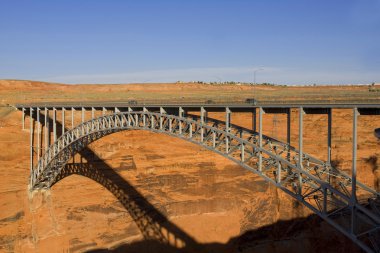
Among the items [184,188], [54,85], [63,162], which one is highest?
[54,85]

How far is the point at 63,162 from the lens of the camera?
91.4ft

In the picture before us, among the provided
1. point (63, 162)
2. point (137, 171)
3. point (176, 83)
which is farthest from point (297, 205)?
point (176, 83)

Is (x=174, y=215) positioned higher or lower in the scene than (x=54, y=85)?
lower

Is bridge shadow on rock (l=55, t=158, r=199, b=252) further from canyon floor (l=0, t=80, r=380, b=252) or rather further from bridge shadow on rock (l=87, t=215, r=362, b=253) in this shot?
bridge shadow on rock (l=87, t=215, r=362, b=253)

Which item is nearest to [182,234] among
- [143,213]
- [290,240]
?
[143,213]

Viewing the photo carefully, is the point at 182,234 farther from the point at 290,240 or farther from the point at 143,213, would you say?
the point at 290,240

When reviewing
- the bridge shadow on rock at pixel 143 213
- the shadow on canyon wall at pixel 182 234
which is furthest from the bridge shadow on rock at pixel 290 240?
the bridge shadow on rock at pixel 143 213

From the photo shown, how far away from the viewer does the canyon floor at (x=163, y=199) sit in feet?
92.9

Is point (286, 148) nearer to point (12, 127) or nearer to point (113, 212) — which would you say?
point (113, 212)

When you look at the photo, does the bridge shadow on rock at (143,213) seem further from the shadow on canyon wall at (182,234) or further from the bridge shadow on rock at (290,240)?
the bridge shadow on rock at (290,240)

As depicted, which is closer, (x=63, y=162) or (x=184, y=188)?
(x=63, y=162)

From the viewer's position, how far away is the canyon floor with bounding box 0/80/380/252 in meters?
28.3

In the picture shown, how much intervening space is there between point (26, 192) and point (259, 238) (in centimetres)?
1833

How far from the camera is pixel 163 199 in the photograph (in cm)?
3281
